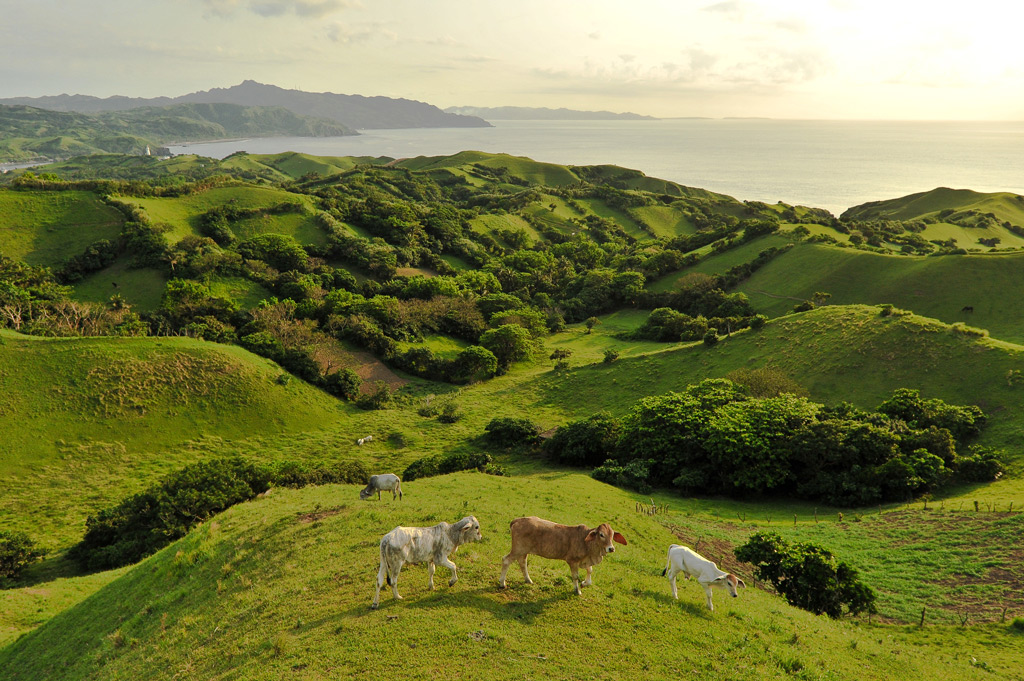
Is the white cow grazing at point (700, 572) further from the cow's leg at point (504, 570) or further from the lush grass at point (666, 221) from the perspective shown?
the lush grass at point (666, 221)

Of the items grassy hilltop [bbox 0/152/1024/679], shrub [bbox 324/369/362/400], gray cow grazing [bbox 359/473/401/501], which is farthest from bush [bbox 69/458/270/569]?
shrub [bbox 324/369/362/400]

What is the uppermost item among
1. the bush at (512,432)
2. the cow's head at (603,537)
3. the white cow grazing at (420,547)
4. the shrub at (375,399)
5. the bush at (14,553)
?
the cow's head at (603,537)

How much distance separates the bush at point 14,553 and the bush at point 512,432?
34.5 m

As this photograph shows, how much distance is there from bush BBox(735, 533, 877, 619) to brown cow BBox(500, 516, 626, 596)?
11.3 metres

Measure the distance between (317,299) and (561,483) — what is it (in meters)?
66.3

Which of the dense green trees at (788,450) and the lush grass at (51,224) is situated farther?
the lush grass at (51,224)

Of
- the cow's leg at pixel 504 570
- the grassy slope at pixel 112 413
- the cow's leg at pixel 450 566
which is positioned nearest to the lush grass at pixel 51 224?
the grassy slope at pixel 112 413

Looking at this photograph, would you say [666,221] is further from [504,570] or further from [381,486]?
[504,570]

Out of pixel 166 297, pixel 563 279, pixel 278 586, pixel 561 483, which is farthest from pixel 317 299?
pixel 278 586

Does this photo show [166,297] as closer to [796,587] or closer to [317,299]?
[317,299]

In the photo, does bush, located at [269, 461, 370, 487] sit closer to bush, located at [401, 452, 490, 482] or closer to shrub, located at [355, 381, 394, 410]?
bush, located at [401, 452, 490, 482]

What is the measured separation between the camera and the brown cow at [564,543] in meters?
15.0

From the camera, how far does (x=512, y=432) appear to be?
2032 inches

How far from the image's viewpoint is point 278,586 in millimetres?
16750
